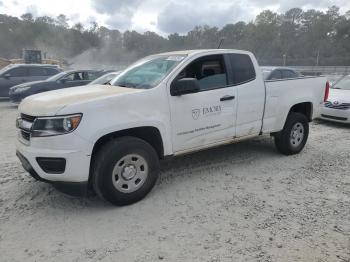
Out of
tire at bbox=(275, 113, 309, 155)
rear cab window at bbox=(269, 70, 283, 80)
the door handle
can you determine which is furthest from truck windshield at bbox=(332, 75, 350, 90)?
the door handle

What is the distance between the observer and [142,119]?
384 centimetres

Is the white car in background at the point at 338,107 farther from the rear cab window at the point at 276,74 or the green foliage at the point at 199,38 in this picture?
the green foliage at the point at 199,38

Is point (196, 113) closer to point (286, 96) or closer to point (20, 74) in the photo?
point (286, 96)

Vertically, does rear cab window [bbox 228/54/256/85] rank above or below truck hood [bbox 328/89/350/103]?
above

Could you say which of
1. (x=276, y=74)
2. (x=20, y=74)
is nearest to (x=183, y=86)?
(x=276, y=74)

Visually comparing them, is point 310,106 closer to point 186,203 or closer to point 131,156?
point 186,203

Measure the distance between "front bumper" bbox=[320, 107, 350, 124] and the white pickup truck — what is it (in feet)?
12.5

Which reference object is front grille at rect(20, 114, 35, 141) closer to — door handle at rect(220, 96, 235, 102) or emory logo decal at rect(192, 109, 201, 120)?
emory logo decal at rect(192, 109, 201, 120)

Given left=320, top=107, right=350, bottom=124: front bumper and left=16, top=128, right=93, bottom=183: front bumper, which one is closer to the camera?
left=16, top=128, right=93, bottom=183: front bumper

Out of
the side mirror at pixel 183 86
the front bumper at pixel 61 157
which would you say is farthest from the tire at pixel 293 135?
the front bumper at pixel 61 157

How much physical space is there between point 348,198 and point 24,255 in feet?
→ 12.3

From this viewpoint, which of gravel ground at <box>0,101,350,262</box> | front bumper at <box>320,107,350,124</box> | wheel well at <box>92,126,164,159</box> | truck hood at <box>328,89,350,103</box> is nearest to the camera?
gravel ground at <box>0,101,350,262</box>

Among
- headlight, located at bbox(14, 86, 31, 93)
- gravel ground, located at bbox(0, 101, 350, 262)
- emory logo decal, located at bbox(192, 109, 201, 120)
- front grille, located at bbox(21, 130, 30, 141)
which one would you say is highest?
emory logo decal, located at bbox(192, 109, 201, 120)

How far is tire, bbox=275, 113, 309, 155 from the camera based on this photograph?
224 inches
